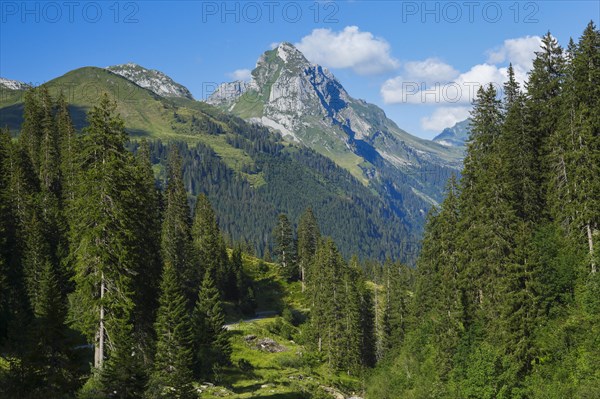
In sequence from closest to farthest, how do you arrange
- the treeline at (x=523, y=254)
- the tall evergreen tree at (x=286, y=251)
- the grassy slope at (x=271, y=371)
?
the treeline at (x=523, y=254), the grassy slope at (x=271, y=371), the tall evergreen tree at (x=286, y=251)

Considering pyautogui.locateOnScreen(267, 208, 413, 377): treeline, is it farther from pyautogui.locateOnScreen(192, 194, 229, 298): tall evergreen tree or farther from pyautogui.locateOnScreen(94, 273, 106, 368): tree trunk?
pyautogui.locateOnScreen(94, 273, 106, 368): tree trunk

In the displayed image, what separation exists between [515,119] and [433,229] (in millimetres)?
15515

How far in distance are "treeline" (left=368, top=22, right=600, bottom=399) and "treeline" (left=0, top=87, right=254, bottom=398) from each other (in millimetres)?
22369

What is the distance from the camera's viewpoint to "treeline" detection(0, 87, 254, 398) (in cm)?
2148

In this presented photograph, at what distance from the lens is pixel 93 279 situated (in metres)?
28.3

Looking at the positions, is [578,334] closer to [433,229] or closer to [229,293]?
[433,229]

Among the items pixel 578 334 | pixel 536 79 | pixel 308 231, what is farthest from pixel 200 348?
pixel 308 231

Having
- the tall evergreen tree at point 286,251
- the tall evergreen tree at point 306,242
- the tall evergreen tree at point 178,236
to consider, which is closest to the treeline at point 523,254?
the tall evergreen tree at point 178,236

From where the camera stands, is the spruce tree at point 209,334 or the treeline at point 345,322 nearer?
the spruce tree at point 209,334

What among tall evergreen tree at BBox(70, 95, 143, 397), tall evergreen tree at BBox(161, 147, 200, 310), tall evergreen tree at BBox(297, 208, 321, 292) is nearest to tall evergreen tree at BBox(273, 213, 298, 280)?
tall evergreen tree at BBox(297, 208, 321, 292)

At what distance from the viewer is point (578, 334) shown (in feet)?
115

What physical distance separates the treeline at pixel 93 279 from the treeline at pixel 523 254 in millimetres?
22369

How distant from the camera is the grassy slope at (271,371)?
150 feet

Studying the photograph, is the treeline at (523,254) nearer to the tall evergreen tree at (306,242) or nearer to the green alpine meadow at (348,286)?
the green alpine meadow at (348,286)
